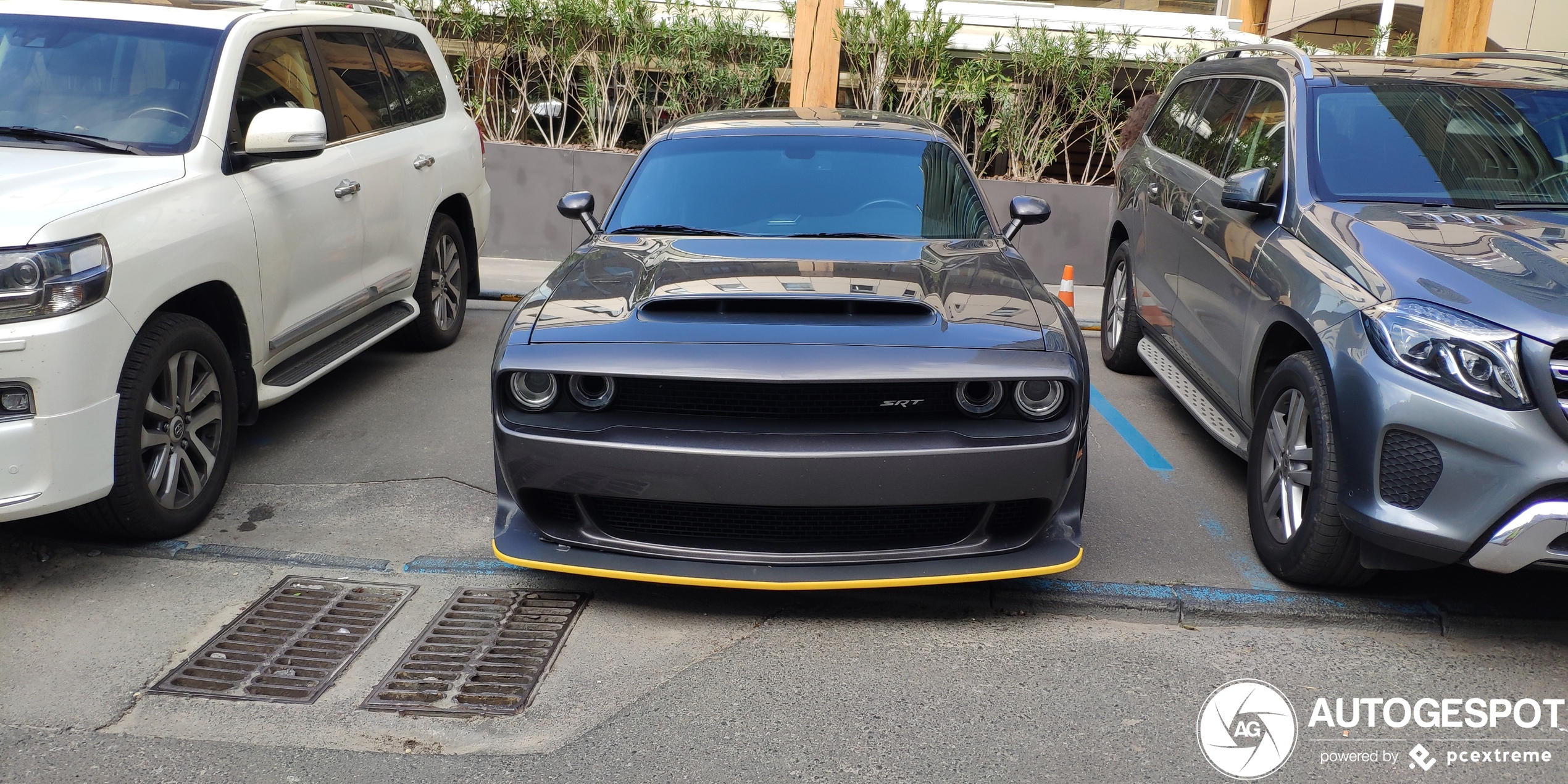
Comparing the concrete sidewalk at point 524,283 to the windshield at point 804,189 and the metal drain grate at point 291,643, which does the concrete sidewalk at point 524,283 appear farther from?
the metal drain grate at point 291,643

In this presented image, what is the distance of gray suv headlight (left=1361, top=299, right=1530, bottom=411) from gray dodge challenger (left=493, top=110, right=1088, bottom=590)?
0.91 m

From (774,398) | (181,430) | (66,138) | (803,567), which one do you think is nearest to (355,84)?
(66,138)

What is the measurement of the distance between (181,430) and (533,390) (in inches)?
59.9

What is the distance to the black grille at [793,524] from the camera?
3.72 m

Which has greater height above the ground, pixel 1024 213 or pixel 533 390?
pixel 1024 213

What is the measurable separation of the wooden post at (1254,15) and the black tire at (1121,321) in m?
6.66

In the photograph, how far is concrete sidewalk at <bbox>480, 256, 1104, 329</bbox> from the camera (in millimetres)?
8867

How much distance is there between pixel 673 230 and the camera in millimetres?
4801

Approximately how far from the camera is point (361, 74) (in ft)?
20.2

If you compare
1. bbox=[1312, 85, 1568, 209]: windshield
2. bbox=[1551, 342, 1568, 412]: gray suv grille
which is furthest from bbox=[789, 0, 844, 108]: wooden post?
bbox=[1551, 342, 1568, 412]: gray suv grille

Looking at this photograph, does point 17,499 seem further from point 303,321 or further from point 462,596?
point 303,321

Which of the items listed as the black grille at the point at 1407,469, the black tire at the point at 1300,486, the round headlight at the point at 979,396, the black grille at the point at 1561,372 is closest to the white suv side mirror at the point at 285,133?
the round headlight at the point at 979,396

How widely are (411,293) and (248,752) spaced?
13.0 ft

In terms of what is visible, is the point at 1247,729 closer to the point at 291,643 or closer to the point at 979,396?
the point at 979,396
